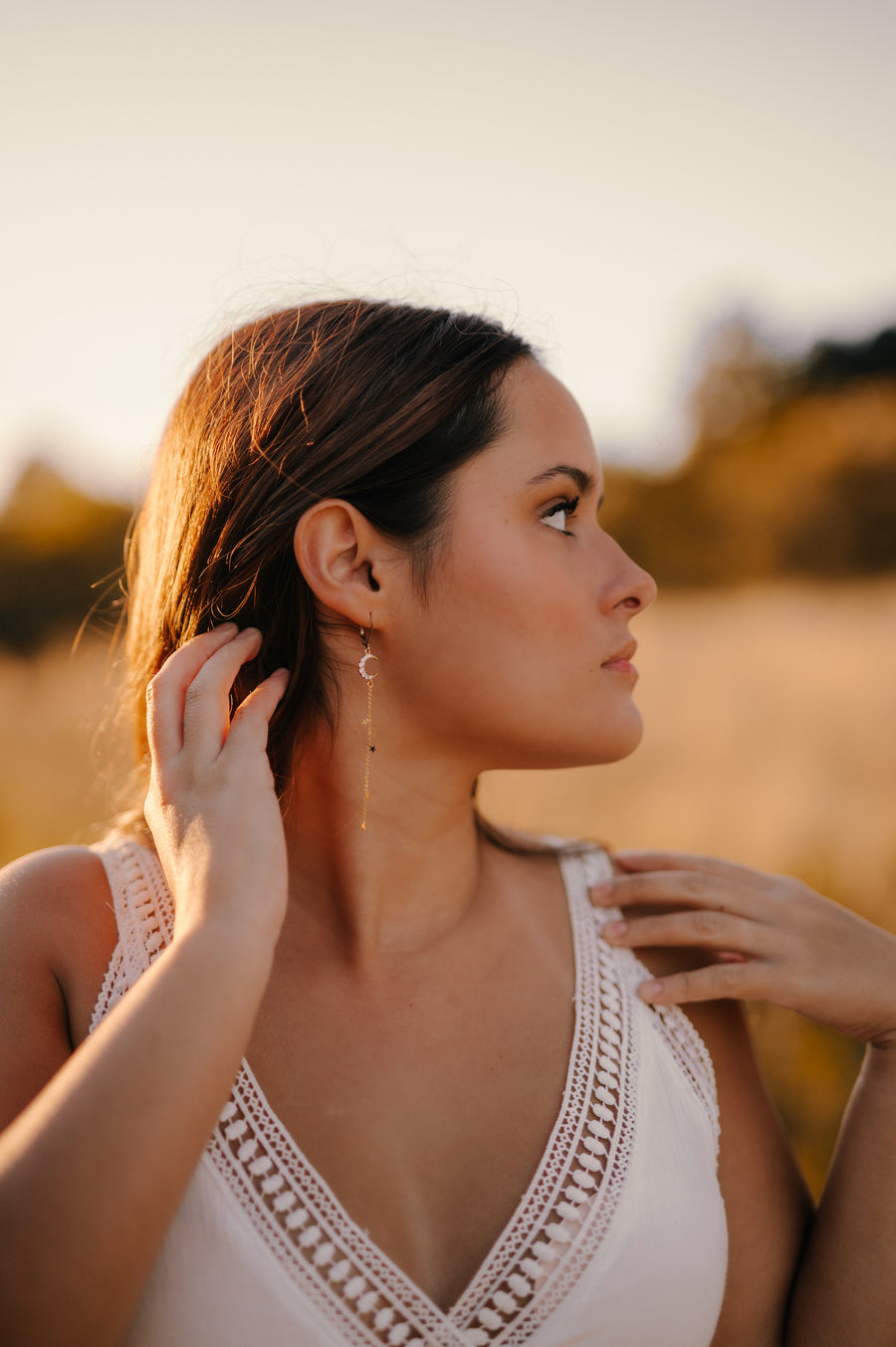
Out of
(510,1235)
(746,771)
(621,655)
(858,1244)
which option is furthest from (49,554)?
(858,1244)

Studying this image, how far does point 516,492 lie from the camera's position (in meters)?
1.63

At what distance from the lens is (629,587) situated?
1652 millimetres

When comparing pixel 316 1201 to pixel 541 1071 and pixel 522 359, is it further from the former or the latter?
pixel 522 359

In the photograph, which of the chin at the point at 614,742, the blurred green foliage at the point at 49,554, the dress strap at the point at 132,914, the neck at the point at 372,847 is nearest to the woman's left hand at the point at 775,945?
the chin at the point at 614,742

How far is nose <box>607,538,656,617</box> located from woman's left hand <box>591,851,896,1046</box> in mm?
511

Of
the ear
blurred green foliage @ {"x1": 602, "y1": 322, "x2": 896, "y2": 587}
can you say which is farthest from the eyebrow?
blurred green foliage @ {"x1": 602, "y1": 322, "x2": 896, "y2": 587}

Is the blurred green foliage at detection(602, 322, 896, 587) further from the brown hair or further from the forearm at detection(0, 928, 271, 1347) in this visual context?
the forearm at detection(0, 928, 271, 1347)

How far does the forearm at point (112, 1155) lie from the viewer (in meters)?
0.99

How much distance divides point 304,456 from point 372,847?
0.73 meters

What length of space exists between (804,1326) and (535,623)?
1.29 m

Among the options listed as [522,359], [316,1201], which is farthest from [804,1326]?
[522,359]

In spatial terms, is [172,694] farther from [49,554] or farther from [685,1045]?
[49,554]

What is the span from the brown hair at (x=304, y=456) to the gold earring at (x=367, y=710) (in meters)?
0.08

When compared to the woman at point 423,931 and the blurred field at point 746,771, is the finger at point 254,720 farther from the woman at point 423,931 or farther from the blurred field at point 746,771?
the blurred field at point 746,771
